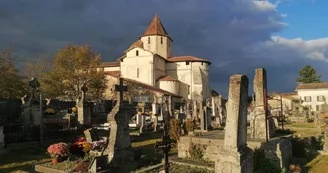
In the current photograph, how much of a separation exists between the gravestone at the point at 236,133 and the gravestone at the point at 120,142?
309 cm

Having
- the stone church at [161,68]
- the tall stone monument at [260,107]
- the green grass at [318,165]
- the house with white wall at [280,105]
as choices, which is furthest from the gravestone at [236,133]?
the stone church at [161,68]

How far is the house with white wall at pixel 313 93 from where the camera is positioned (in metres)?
60.7

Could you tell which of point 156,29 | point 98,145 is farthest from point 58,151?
point 156,29

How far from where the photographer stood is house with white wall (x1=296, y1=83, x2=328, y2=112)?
6074 centimetres

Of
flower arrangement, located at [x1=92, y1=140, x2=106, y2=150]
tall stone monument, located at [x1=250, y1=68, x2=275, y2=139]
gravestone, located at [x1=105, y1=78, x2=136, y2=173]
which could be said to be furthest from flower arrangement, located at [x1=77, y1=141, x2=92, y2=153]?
tall stone monument, located at [x1=250, y1=68, x2=275, y2=139]

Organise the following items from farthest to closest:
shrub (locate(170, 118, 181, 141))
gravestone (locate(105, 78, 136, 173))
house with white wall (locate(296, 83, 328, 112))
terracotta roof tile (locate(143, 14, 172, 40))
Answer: terracotta roof tile (locate(143, 14, 172, 40)) < house with white wall (locate(296, 83, 328, 112)) < shrub (locate(170, 118, 181, 141)) < gravestone (locate(105, 78, 136, 173))

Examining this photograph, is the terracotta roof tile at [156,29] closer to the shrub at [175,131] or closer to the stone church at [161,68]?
the stone church at [161,68]

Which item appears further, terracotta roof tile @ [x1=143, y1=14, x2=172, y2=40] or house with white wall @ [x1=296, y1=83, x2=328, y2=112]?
terracotta roof tile @ [x1=143, y1=14, x2=172, y2=40]

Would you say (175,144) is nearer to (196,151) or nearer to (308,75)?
(196,151)

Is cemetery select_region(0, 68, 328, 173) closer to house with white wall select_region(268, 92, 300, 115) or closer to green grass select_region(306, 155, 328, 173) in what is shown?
green grass select_region(306, 155, 328, 173)

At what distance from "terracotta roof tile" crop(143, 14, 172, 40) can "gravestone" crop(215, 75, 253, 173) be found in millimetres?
57921

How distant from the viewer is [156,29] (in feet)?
209

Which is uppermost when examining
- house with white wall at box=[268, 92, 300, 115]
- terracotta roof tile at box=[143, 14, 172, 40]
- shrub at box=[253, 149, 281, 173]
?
terracotta roof tile at box=[143, 14, 172, 40]

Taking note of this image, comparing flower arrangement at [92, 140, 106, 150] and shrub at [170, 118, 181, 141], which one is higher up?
shrub at [170, 118, 181, 141]
